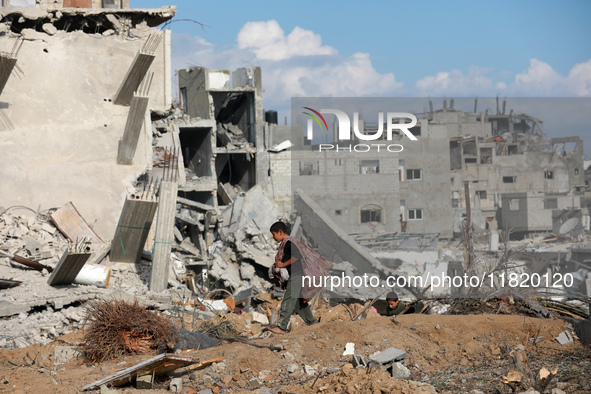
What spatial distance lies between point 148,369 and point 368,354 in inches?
80.3

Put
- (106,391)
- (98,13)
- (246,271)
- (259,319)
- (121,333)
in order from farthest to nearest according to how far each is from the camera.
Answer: (246,271), (98,13), (259,319), (121,333), (106,391)

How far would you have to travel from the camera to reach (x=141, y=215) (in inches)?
449

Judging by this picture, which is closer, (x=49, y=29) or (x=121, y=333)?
(x=121, y=333)

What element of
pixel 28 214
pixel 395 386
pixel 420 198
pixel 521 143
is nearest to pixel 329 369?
pixel 395 386

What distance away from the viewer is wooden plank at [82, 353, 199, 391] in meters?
5.06

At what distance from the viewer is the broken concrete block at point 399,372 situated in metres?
5.02

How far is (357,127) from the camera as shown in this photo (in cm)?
770

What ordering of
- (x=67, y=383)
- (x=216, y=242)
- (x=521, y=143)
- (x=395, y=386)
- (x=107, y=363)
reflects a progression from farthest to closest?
(x=216, y=242) < (x=521, y=143) < (x=107, y=363) < (x=67, y=383) < (x=395, y=386)

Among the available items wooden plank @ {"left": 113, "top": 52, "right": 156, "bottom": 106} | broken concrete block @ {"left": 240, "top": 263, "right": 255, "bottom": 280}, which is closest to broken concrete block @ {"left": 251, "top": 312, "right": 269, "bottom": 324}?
broken concrete block @ {"left": 240, "top": 263, "right": 255, "bottom": 280}

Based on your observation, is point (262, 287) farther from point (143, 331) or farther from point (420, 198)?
point (143, 331)

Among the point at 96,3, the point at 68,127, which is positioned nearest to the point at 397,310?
the point at 68,127

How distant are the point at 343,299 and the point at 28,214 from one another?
7008 millimetres

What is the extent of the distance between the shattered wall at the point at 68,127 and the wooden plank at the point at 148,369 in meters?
8.18

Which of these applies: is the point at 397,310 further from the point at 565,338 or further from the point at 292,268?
the point at 565,338
